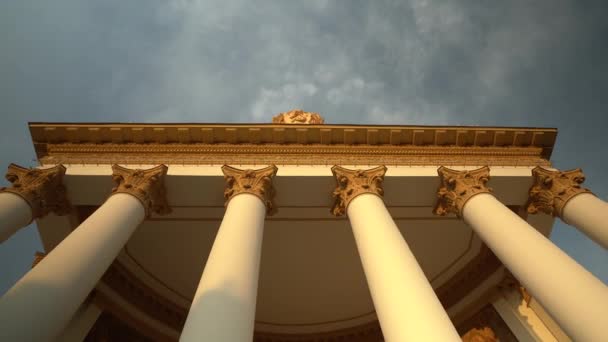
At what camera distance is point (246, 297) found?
7547 mm

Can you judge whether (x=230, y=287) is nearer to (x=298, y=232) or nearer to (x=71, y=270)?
(x=71, y=270)

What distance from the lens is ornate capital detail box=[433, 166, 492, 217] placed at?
13.0m

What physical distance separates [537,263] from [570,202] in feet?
16.2

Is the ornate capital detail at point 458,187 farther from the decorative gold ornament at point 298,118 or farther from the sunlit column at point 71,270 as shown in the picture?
the sunlit column at point 71,270

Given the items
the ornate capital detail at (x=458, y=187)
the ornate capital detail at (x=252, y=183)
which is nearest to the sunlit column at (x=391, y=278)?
the ornate capital detail at (x=252, y=183)

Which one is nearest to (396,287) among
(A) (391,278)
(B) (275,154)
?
(A) (391,278)

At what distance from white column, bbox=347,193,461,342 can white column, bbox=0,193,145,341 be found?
6.71 m

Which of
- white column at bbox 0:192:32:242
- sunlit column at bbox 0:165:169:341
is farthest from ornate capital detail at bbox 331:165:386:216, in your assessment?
white column at bbox 0:192:32:242

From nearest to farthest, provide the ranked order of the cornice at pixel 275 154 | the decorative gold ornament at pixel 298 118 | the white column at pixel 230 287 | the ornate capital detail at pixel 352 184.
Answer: the white column at pixel 230 287 < the ornate capital detail at pixel 352 184 < the cornice at pixel 275 154 < the decorative gold ornament at pixel 298 118

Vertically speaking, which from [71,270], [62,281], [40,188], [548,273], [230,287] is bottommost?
[230,287]

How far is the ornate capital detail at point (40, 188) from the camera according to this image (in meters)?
12.3

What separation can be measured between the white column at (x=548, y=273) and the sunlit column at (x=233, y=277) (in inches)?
263

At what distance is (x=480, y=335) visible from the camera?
1712 cm

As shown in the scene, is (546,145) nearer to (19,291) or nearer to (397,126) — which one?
(397,126)
